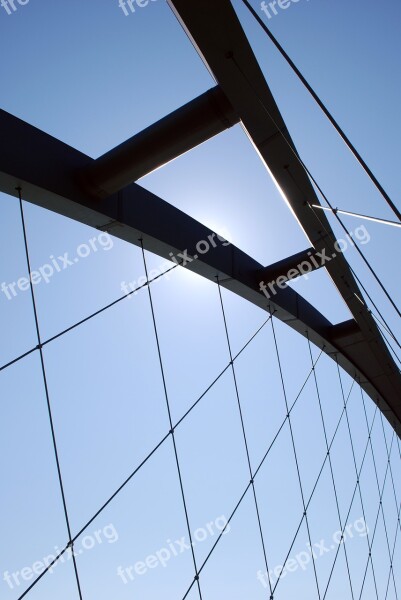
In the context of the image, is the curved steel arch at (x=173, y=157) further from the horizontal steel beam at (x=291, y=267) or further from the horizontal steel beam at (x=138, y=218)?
the horizontal steel beam at (x=291, y=267)

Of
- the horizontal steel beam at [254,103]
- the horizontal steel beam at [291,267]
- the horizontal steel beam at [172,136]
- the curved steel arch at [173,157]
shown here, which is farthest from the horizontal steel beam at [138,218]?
the horizontal steel beam at [254,103]

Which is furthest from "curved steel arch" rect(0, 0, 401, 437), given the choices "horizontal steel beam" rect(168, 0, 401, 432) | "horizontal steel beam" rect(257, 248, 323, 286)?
"horizontal steel beam" rect(257, 248, 323, 286)

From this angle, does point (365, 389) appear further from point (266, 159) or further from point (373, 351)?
point (266, 159)

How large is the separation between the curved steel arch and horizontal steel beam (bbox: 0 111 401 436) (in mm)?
12

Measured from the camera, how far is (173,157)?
4.73 metres

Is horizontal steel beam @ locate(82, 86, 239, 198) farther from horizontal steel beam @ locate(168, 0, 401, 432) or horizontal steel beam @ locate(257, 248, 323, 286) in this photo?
horizontal steel beam @ locate(257, 248, 323, 286)

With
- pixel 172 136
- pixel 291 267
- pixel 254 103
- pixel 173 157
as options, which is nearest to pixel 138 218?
pixel 173 157

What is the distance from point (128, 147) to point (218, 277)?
3234 millimetres

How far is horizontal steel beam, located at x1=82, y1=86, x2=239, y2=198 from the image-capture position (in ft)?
14.8

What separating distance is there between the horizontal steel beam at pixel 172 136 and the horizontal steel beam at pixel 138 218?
50cm

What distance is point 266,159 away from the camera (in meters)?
5.63

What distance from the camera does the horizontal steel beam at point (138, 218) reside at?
4500 millimetres

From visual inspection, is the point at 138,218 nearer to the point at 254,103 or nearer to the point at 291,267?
the point at 254,103

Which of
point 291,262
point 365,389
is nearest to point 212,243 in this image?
point 291,262
